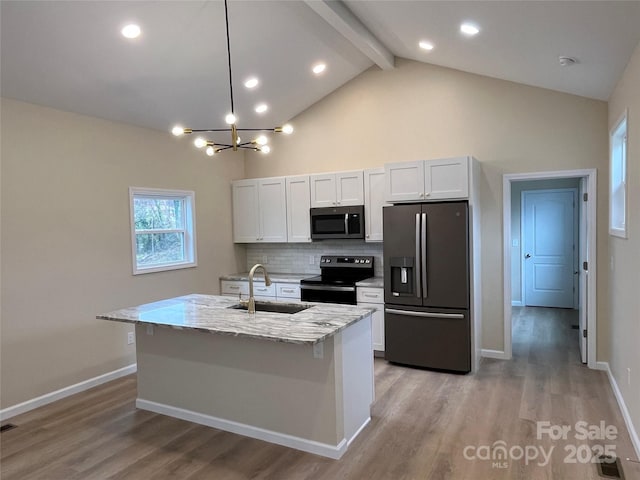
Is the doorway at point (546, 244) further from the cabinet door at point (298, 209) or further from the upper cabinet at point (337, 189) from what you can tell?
the cabinet door at point (298, 209)

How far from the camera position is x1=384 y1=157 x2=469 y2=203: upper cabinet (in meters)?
4.31

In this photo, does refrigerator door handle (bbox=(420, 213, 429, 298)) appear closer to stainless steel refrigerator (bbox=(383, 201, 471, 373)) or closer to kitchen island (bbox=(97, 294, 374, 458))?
stainless steel refrigerator (bbox=(383, 201, 471, 373))

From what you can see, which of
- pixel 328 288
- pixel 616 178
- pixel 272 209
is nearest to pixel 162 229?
pixel 272 209

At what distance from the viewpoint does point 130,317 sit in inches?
128

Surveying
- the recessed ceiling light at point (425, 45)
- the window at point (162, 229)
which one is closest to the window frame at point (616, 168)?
the recessed ceiling light at point (425, 45)

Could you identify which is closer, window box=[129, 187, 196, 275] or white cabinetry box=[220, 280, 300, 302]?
window box=[129, 187, 196, 275]

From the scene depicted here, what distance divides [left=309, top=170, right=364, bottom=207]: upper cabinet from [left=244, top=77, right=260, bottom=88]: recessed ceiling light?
1295 mm

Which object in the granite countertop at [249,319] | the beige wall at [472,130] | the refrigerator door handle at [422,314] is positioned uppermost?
the beige wall at [472,130]

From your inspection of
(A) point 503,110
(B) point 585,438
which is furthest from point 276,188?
(B) point 585,438

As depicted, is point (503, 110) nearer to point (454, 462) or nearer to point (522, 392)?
point (522, 392)

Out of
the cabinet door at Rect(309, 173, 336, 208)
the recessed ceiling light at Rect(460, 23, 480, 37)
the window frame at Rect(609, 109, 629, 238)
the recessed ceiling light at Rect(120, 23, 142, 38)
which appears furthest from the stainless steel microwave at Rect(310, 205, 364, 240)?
the recessed ceiling light at Rect(120, 23, 142, 38)

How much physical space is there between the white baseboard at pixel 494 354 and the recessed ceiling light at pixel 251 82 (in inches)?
153

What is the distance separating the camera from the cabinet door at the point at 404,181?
4500 millimetres

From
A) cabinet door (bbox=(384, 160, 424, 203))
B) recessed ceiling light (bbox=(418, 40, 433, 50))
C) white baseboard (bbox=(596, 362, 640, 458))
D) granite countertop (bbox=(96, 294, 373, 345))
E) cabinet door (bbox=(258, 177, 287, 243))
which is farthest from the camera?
cabinet door (bbox=(258, 177, 287, 243))
